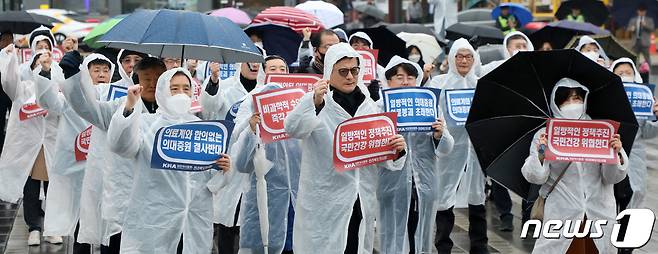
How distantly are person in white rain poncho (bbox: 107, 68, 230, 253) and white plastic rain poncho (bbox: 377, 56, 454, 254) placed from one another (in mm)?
1740

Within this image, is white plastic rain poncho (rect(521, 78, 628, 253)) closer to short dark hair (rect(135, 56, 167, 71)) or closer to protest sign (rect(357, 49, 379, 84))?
short dark hair (rect(135, 56, 167, 71))

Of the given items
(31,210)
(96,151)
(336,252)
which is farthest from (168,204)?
(31,210)

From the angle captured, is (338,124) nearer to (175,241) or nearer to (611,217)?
(175,241)

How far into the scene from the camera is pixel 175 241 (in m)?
7.68

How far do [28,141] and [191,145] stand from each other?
4.90 m

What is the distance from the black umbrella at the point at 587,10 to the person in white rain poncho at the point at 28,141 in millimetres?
10828

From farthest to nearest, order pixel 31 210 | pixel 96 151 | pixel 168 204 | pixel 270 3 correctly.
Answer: pixel 270 3 → pixel 31 210 → pixel 96 151 → pixel 168 204

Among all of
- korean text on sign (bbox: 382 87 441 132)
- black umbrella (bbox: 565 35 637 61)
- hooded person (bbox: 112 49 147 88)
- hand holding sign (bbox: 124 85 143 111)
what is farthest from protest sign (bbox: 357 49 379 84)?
black umbrella (bbox: 565 35 637 61)

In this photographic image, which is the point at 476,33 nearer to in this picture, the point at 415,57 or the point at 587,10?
the point at 415,57

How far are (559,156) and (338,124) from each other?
4.14 ft

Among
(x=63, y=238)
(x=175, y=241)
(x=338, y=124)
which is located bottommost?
(x=63, y=238)

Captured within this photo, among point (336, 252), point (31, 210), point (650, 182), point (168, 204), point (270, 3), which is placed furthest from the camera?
point (270, 3)

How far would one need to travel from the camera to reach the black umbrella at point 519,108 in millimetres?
8219

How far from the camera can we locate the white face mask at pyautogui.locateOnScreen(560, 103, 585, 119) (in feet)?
27.3
